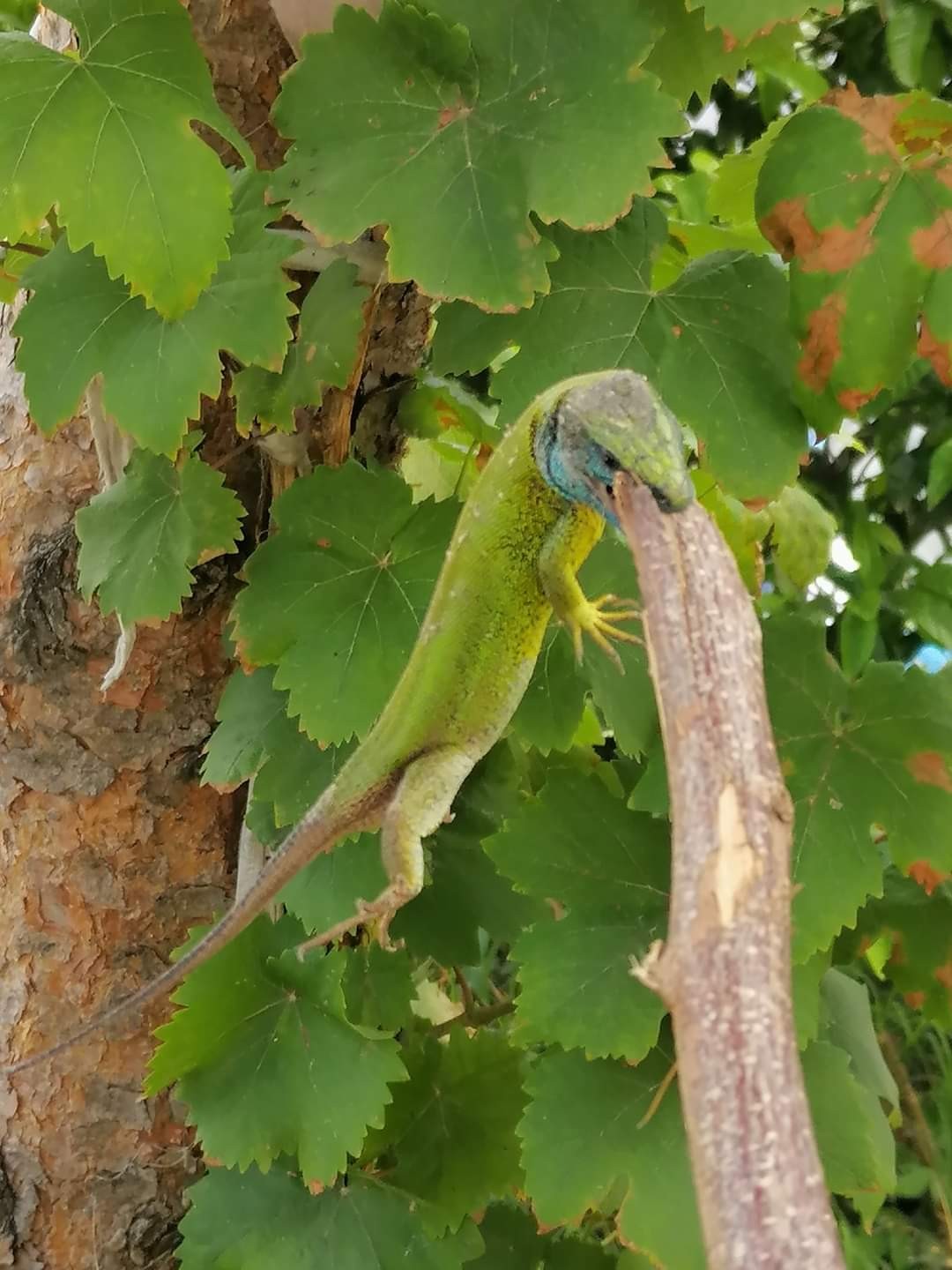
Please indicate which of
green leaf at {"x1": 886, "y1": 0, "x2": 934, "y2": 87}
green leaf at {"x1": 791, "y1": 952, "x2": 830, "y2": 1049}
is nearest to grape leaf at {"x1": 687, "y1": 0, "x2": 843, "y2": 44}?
green leaf at {"x1": 791, "y1": 952, "x2": 830, "y2": 1049}

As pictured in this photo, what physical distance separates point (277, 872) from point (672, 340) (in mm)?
425

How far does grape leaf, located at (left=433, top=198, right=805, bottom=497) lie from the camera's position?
2.10 ft

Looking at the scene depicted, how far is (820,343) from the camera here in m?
0.62

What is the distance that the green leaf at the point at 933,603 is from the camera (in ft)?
6.88

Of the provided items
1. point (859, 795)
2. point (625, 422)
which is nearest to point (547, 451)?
point (625, 422)

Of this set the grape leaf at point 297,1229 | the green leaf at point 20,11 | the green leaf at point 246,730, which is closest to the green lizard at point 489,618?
the green leaf at point 246,730

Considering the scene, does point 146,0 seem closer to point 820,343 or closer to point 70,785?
point 820,343

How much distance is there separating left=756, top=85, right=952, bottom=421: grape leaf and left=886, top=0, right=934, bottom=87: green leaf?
131cm

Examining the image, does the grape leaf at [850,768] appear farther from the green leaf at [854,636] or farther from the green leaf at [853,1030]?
the green leaf at [854,636]

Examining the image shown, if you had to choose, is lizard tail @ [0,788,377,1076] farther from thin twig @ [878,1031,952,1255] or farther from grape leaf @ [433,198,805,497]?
thin twig @ [878,1031,952,1255]

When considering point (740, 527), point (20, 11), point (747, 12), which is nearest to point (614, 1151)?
point (740, 527)

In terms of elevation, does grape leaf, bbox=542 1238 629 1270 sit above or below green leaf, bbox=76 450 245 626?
below

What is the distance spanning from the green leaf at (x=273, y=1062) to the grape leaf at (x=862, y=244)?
53 cm

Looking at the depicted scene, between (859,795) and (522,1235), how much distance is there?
56 cm
